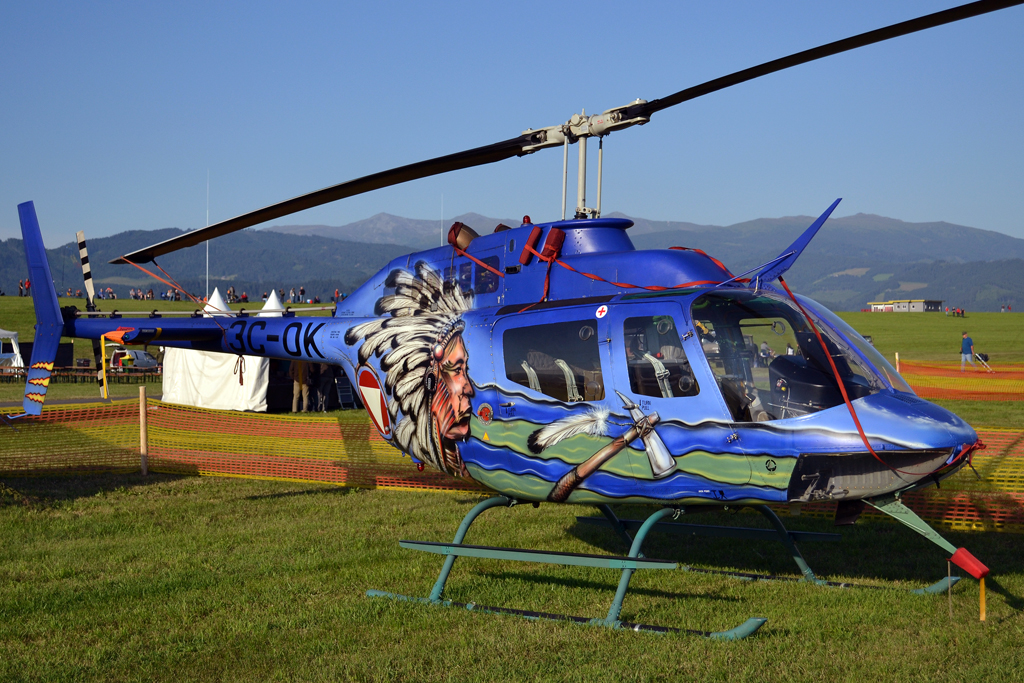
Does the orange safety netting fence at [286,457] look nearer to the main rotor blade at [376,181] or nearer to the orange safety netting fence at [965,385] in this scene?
the main rotor blade at [376,181]

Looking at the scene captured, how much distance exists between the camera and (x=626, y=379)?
6.15m

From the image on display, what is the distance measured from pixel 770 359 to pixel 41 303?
10244mm

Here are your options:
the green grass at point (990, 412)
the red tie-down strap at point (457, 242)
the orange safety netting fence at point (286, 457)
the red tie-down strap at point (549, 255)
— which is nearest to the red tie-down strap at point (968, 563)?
the red tie-down strap at point (549, 255)

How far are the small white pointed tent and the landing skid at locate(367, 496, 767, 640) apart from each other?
17078mm

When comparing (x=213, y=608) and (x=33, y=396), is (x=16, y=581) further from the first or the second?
(x=33, y=396)

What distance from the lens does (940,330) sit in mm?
86625

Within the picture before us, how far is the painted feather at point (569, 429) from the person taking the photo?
6.26 meters

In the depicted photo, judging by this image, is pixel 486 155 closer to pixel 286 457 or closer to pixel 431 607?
pixel 431 607

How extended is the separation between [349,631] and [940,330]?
306ft

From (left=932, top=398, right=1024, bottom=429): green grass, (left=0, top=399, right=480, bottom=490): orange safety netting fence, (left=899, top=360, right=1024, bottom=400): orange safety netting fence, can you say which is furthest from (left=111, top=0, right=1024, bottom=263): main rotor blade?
(left=899, top=360, right=1024, bottom=400): orange safety netting fence

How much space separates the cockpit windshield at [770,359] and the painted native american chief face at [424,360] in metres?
2.22

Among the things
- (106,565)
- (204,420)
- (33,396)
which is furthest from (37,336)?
(204,420)

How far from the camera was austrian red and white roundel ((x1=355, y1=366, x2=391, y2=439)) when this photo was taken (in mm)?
8094

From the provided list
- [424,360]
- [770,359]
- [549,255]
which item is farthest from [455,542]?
[770,359]
